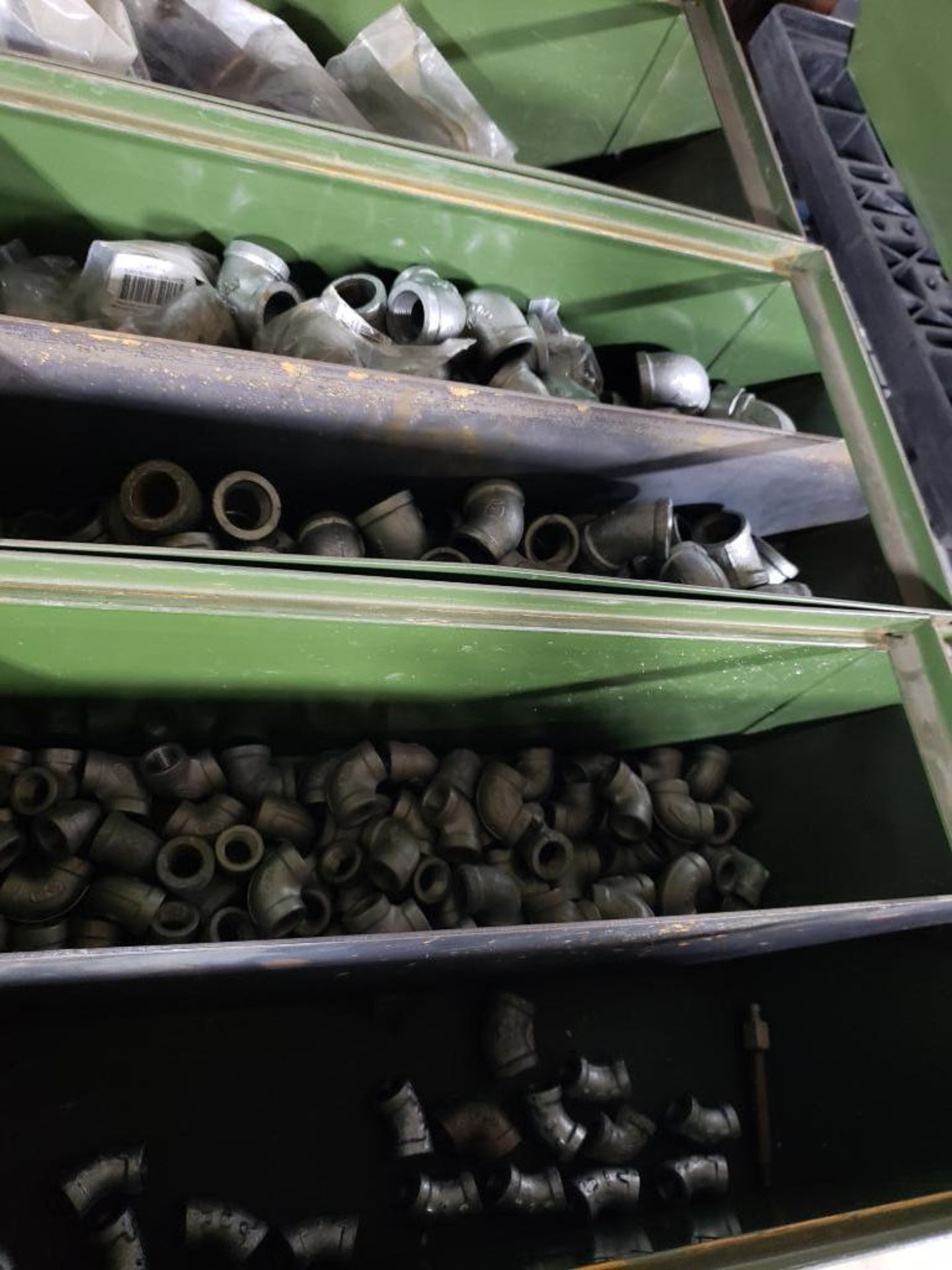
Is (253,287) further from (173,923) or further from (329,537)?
(173,923)

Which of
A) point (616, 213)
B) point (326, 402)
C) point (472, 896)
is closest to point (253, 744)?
point (472, 896)

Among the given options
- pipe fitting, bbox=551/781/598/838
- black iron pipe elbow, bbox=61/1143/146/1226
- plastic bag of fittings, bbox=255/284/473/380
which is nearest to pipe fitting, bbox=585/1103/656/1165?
pipe fitting, bbox=551/781/598/838

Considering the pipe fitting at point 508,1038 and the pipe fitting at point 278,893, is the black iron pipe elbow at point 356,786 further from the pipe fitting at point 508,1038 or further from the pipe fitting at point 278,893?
the pipe fitting at point 508,1038

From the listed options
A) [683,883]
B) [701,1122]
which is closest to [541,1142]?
[701,1122]

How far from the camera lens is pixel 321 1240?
4.06ft

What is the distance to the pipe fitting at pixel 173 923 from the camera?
1.30 meters

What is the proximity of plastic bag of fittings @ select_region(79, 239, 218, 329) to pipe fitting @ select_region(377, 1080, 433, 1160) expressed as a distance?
129cm

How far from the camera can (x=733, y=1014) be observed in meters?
1.69

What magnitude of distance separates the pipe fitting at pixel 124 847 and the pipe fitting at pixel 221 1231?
0.47 m

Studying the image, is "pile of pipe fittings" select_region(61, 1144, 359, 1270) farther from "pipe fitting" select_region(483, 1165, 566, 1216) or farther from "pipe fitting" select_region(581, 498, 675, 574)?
"pipe fitting" select_region(581, 498, 675, 574)

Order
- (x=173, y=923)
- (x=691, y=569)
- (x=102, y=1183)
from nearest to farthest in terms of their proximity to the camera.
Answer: (x=102, y=1183), (x=173, y=923), (x=691, y=569)

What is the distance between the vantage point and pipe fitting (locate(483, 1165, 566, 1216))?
52.5 inches

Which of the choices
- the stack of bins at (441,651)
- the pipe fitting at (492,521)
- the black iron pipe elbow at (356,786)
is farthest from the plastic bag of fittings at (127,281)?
the black iron pipe elbow at (356,786)

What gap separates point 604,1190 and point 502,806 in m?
0.61
